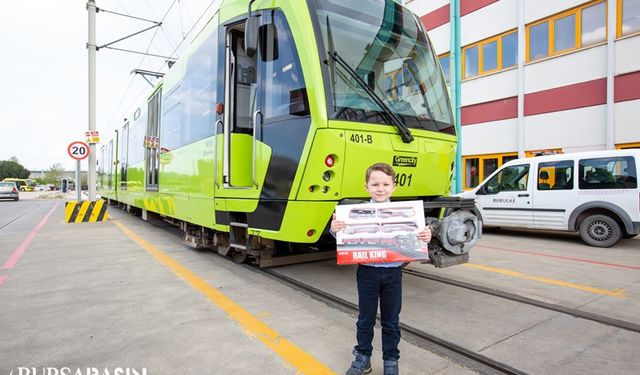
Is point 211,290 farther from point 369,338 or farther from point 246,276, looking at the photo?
point 369,338

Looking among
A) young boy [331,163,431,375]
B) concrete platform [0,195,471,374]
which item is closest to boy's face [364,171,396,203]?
young boy [331,163,431,375]

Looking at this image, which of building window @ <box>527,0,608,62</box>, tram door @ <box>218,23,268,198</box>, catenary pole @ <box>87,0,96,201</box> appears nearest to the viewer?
tram door @ <box>218,23,268,198</box>

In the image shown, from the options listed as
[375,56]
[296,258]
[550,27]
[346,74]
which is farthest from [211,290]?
[550,27]

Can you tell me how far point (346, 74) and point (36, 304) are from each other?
153 inches

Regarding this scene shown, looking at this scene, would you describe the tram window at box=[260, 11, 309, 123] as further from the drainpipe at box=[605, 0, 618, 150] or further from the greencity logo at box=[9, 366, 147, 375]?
the drainpipe at box=[605, 0, 618, 150]

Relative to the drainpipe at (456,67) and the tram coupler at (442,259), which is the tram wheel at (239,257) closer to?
the tram coupler at (442,259)

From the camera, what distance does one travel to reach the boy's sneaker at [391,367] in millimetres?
2377

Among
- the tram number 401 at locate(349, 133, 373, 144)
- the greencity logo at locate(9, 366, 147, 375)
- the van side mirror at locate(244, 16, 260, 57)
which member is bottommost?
the greencity logo at locate(9, 366, 147, 375)

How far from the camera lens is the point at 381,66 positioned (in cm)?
421

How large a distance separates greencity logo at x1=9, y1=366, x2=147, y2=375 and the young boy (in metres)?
1.44

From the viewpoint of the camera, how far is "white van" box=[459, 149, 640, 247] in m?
7.16

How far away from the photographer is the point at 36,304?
395 centimetres

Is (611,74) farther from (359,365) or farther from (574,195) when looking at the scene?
(359,365)

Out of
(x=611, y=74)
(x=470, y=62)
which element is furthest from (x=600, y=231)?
(x=470, y=62)
